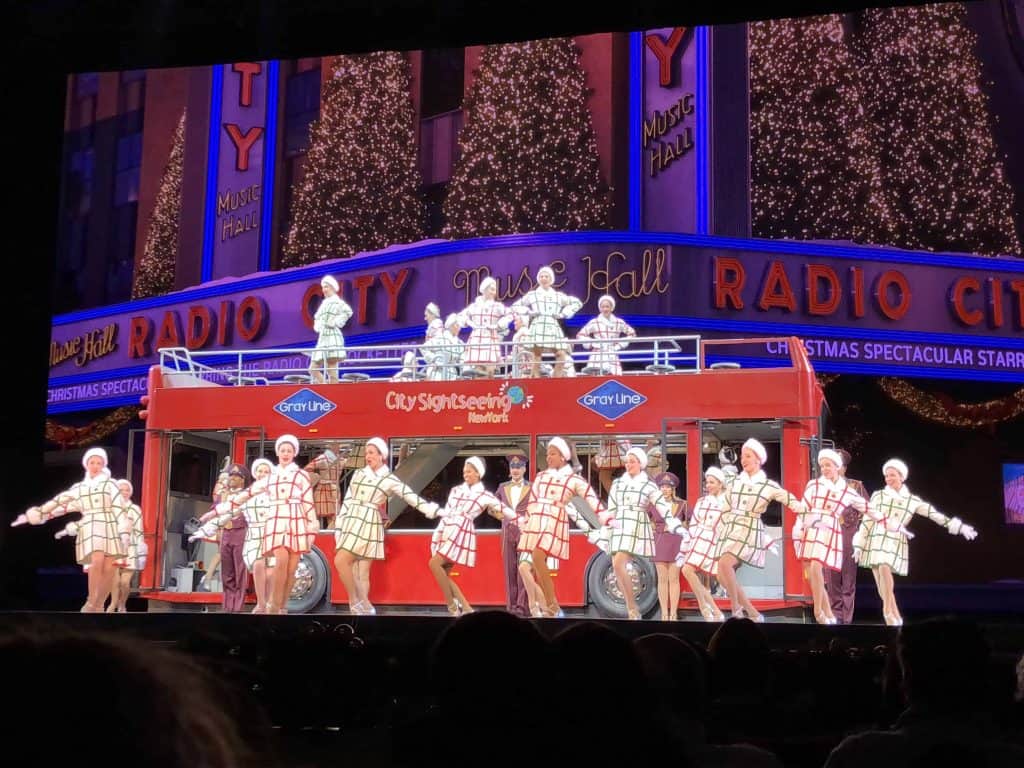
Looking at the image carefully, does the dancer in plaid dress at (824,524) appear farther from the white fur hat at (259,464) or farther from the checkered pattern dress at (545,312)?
the white fur hat at (259,464)

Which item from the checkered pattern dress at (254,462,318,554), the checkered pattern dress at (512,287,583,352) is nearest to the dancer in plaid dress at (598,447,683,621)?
the checkered pattern dress at (512,287,583,352)

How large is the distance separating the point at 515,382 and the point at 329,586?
9.56ft

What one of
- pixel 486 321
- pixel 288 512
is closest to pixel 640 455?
pixel 486 321

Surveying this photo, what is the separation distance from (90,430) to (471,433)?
9.26 meters

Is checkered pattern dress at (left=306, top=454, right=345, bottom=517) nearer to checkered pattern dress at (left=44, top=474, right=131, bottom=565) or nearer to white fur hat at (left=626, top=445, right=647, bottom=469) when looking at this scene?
checkered pattern dress at (left=44, top=474, right=131, bottom=565)

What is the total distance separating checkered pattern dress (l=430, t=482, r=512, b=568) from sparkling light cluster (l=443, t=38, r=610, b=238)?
7404 millimetres

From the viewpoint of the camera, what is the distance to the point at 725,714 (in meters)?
4.00

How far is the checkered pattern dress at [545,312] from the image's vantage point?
1354 centimetres

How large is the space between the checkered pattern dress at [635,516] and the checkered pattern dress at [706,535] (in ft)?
0.94

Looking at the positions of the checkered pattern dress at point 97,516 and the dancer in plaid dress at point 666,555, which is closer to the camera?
the dancer in plaid dress at point 666,555

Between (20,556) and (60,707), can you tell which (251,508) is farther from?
(60,707)

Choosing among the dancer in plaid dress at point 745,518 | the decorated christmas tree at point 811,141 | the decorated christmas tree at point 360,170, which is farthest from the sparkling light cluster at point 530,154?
the dancer in plaid dress at point 745,518

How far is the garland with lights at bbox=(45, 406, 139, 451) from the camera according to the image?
19.4 m

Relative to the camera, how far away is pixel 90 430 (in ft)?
64.6
